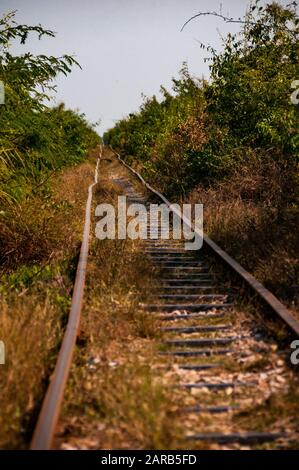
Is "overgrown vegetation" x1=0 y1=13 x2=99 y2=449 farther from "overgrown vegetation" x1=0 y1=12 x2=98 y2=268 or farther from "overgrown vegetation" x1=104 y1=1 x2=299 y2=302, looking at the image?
"overgrown vegetation" x1=104 y1=1 x2=299 y2=302

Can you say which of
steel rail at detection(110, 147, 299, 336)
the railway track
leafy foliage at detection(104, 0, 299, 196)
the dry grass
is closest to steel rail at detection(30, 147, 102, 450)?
the railway track

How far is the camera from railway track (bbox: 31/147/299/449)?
11.1ft

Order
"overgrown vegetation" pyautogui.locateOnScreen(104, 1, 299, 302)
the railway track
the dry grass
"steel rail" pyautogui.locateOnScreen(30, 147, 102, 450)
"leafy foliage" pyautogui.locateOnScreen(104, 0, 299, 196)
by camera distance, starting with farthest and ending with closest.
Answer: "leafy foliage" pyautogui.locateOnScreen(104, 0, 299, 196) → "overgrown vegetation" pyautogui.locateOnScreen(104, 1, 299, 302) → the dry grass → the railway track → "steel rail" pyautogui.locateOnScreen(30, 147, 102, 450)

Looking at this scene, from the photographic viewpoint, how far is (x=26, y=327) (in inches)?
174

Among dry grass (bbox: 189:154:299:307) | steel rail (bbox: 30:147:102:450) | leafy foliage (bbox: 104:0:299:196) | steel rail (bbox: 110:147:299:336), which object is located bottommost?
steel rail (bbox: 30:147:102:450)

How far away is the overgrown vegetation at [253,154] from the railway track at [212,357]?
0.73m

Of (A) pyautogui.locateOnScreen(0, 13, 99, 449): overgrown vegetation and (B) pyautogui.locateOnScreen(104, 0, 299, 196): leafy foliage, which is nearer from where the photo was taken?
(A) pyautogui.locateOnScreen(0, 13, 99, 449): overgrown vegetation

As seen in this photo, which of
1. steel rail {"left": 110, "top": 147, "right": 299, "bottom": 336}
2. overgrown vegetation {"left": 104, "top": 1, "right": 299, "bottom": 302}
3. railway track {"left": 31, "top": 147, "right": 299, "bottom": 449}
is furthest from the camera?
overgrown vegetation {"left": 104, "top": 1, "right": 299, "bottom": 302}

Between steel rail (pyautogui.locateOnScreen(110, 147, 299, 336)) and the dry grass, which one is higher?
the dry grass

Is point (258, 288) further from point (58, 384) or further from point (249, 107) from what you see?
point (249, 107)

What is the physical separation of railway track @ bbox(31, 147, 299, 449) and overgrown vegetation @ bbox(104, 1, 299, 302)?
2.39ft

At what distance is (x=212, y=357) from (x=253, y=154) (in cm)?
694

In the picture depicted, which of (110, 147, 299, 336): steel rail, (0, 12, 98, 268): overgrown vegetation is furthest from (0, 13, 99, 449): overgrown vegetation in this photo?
(110, 147, 299, 336): steel rail

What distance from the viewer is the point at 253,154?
424 inches
